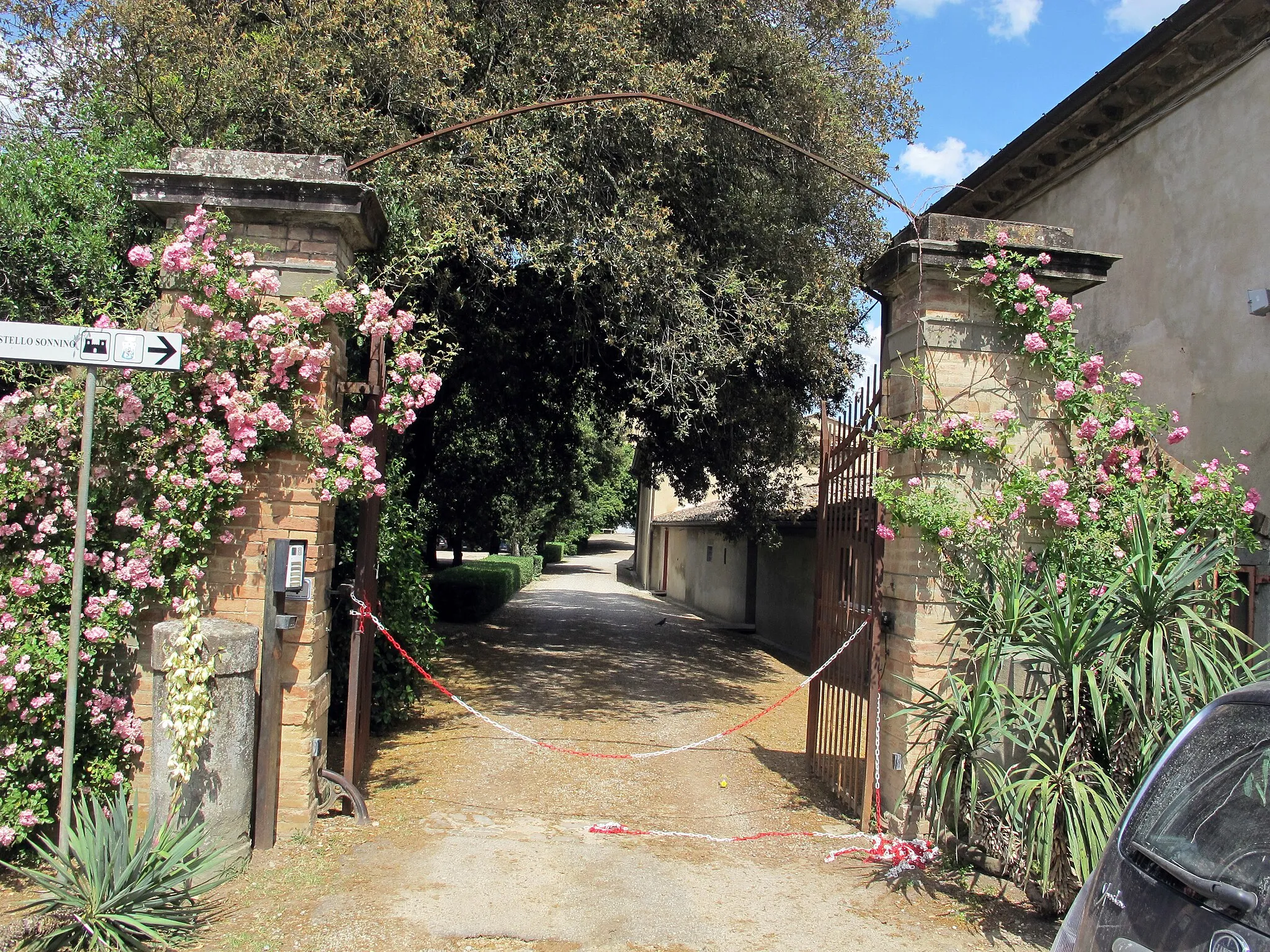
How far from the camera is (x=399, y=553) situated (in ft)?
25.7

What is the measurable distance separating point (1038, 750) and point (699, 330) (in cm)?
480

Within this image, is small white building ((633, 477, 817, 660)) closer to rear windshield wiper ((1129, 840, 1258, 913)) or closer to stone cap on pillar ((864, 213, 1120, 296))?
stone cap on pillar ((864, 213, 1120, 296))

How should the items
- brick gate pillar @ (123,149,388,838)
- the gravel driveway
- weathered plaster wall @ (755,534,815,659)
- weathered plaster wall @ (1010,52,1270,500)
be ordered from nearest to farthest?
1. the gravel driveway
2. brick gate pillar @ (123,149,388,838)
3. weathered plaster wall @ (1010,52,1270,500)
4. weathered plaster wall @ (755,534,815,659)

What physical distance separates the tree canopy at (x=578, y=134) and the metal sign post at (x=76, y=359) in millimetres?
2628

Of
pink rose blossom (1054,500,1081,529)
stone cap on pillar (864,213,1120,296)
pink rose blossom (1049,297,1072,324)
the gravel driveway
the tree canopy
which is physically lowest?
the gravel driveway

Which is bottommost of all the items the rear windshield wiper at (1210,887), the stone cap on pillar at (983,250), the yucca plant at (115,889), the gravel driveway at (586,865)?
the gravel driveway at (586,865)

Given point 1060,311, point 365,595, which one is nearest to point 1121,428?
point 1060,311

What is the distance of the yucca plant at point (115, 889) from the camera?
3.74 m

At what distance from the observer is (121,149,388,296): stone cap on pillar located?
16.9ft

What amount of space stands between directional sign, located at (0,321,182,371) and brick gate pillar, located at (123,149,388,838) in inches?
41.5

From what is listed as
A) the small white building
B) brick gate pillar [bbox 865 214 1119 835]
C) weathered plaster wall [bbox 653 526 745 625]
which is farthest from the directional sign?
weathered plaster wall [bbox 653 526 745 625]

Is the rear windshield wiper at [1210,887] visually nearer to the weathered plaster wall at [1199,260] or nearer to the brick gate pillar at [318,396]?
the brick gate pillar at [318,396]

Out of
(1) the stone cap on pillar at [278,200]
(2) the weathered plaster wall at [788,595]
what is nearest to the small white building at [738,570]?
(2) the weathered plaster wall at [788,595]

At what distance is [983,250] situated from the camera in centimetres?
553
